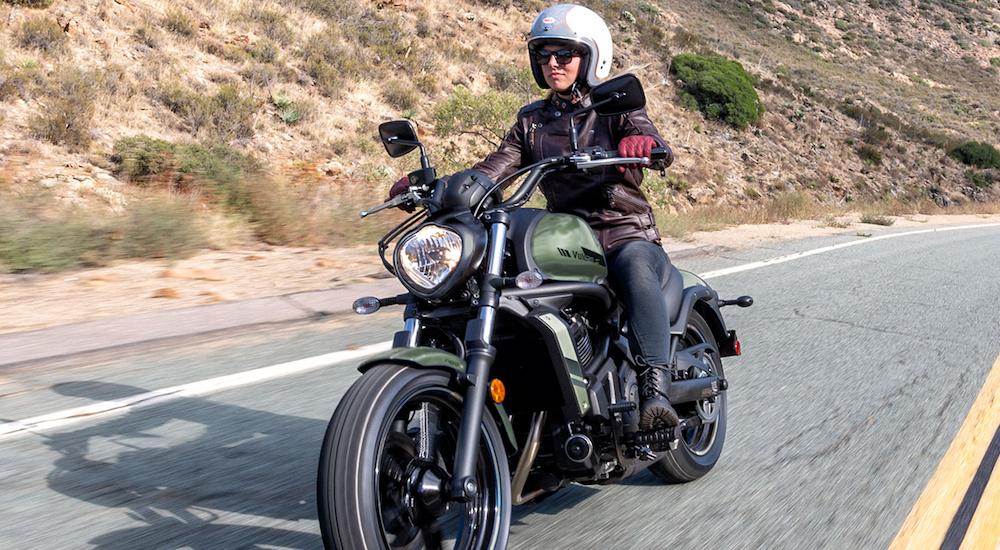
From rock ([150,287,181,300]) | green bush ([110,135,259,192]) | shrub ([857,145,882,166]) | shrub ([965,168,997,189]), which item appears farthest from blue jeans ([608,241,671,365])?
shrub ([965,168,997,189])

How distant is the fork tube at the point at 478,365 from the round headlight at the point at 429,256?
0.43ft

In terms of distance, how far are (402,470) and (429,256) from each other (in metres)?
0.64

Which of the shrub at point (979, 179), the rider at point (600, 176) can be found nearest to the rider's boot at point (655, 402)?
the rider at point (600, 176)

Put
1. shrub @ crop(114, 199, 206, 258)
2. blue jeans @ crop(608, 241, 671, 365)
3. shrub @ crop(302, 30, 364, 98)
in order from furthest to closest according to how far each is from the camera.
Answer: shrub @ crop(302, 30, 364, 98), shrub @ crop(114, 199, 206, 258), blue jeans @ crop(608, 241, 671, 365)

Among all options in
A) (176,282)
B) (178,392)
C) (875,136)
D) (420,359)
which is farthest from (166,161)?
(875,136)

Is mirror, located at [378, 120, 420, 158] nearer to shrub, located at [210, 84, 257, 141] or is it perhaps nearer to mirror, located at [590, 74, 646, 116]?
mirror, located at [590, 74, 646, 116]

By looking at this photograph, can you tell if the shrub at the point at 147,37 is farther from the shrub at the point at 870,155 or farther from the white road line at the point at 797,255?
the shrub at the point at 870,155

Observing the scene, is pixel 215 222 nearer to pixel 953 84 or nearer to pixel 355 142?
pixel 355 142

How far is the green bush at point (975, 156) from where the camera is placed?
4159cm

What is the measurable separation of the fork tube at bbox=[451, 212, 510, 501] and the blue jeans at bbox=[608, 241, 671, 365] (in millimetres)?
763

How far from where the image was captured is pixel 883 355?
617 cm

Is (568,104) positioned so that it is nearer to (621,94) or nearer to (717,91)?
(621,94)

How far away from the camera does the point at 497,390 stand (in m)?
2.71

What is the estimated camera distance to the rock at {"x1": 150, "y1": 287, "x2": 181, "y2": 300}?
7.19m
